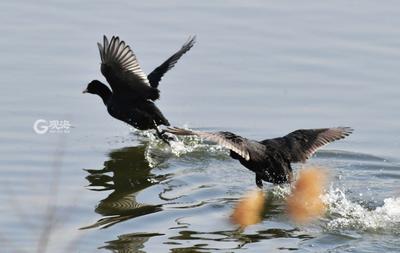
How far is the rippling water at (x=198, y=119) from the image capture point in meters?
7.93

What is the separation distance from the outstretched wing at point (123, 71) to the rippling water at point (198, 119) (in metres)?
0.54

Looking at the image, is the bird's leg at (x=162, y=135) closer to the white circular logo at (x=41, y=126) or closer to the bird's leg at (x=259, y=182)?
the white circular logo at (x=41, y=126)

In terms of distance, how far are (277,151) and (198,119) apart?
2110mm

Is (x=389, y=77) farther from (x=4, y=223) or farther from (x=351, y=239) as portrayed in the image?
(x=4, y=223)

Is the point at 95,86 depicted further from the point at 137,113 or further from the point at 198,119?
the point at 198,119

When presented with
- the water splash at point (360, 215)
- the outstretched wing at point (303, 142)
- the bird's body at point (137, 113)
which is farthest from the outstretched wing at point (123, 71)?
the water splash at point (360, 215)

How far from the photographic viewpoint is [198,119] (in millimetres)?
10852

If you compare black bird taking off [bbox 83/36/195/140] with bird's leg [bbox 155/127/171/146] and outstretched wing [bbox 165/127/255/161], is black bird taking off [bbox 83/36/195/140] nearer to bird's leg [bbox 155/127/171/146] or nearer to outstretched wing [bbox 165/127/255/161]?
bird's leg [bbox 155/127/171/146]

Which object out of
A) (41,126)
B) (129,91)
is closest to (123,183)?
(129,91)

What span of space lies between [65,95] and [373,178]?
3.45 meters

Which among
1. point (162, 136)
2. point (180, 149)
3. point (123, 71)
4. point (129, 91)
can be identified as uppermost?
point (123, 71)

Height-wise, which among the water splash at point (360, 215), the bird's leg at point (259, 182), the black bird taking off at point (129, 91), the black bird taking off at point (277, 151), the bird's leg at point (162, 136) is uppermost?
the black bird taking off at point (129, 91)

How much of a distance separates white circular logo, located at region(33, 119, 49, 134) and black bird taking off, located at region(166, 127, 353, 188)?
2296 millimetres

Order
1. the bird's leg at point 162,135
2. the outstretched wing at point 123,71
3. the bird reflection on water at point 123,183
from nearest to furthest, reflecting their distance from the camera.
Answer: the bird reflection on water at point 123,183, the outstretched wing at point 123,71, the bird's leg at point 162,135
